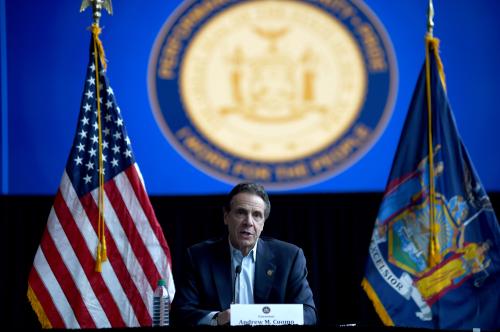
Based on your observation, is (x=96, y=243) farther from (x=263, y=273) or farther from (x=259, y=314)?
(x=259, y=314)

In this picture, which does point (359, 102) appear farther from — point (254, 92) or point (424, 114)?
point (424, 114)

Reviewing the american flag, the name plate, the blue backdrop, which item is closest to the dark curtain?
the blue backdrop

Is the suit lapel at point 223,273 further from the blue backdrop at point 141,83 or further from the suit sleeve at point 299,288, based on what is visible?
the blue backdrop at point 141,83

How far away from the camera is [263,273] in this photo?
13.1ft

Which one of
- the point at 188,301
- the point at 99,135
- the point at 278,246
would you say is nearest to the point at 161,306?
the point at 188,301

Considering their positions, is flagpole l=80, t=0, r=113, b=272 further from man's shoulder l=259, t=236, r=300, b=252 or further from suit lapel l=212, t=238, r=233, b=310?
man's shoulder l=259, t=236, r=300, b=252

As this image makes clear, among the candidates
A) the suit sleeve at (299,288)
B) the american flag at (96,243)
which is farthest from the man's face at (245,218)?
the american flag at (96,243)

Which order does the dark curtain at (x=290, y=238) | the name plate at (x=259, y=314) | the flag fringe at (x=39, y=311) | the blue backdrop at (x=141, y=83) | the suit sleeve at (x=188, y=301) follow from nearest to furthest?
the name plate at (x=259, y=314)
the suit sleeve at (x=188, y=301)
the flag fringe at (x=39, y=311)
the blue backdrop at (x=141, y=83)
the dark curtain at (x=290, y=238)

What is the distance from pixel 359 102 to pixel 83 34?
1.86 meters

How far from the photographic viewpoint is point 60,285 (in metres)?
4.26

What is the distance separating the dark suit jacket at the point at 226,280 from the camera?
3898 mm

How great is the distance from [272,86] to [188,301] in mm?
2036

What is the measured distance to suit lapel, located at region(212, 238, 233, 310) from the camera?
3.89 metres

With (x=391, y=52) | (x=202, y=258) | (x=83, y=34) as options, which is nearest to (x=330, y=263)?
(x=391, y=52)
